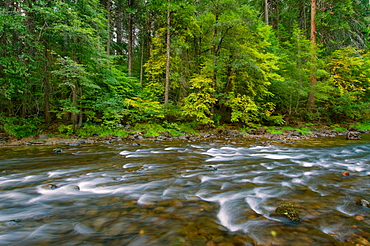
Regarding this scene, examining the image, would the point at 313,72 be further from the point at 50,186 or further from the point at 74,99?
the point at 50,186

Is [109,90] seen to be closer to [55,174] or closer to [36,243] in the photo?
[55,174]

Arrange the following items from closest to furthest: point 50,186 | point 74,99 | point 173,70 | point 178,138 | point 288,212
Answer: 1. point 288,212
2. point 50,186
3. point 74,99
4. point 178,138
5. point 173,70

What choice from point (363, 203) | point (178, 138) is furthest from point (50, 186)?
point (178, 138)

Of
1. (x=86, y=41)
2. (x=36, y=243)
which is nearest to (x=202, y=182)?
(x=36, y=243)

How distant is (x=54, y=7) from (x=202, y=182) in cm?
1005

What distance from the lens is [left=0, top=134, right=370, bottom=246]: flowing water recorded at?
6.78 ft

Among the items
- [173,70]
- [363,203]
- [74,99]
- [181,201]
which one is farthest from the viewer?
[173,70]

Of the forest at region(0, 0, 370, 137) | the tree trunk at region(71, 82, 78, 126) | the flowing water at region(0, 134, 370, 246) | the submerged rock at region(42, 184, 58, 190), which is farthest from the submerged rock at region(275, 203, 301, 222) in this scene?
the tree trunk at region(71, 82, 78, 126)

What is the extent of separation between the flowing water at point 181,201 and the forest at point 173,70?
4.76m

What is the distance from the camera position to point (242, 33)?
463 inches

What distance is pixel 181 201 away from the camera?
2.94 meters

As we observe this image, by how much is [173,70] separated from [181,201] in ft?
36.7

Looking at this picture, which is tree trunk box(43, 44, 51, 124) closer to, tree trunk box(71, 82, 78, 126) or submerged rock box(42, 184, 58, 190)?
tree trunk box(71, 82, 78, 126)

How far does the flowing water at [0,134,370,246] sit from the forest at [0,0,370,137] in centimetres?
476
